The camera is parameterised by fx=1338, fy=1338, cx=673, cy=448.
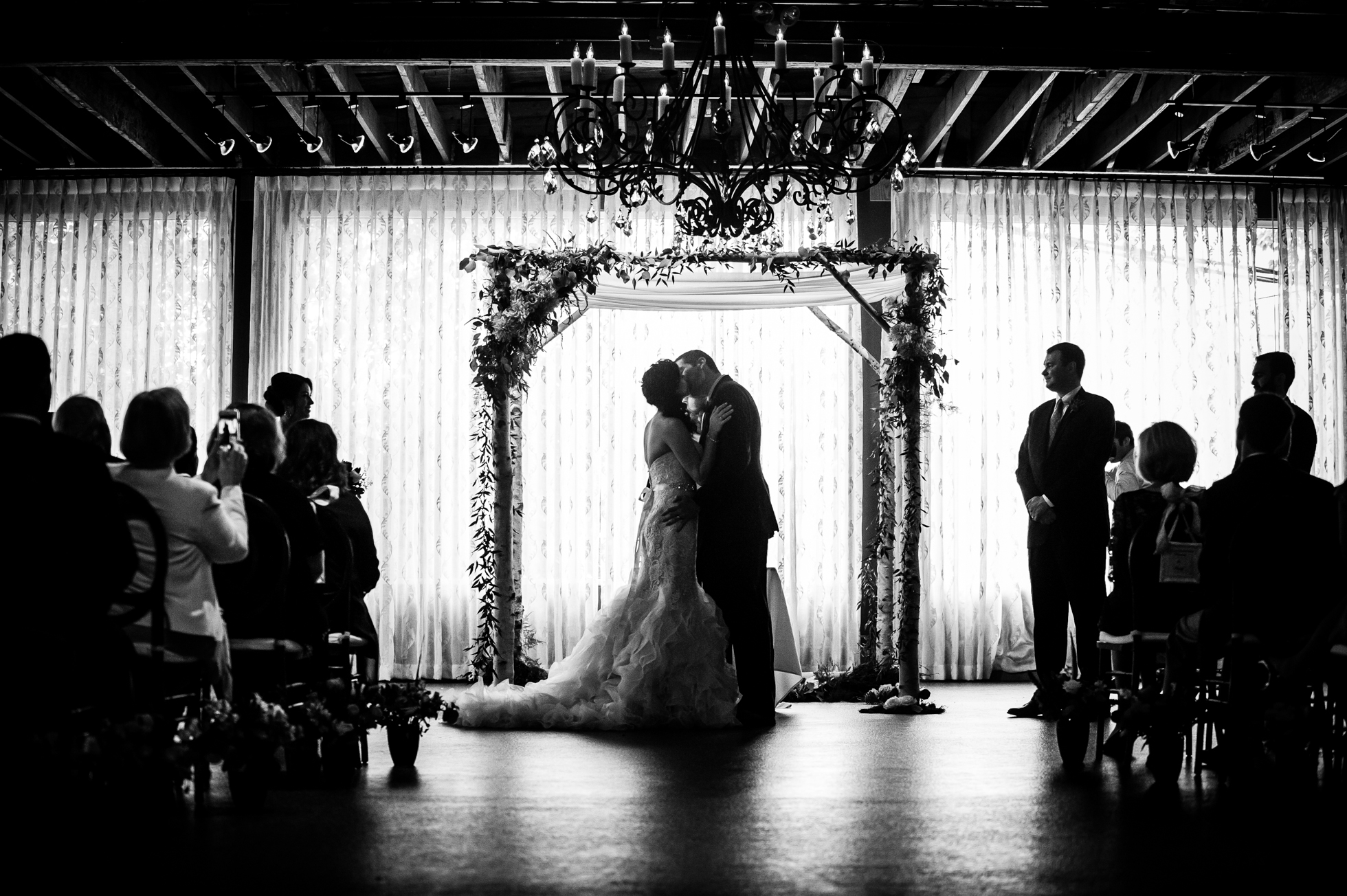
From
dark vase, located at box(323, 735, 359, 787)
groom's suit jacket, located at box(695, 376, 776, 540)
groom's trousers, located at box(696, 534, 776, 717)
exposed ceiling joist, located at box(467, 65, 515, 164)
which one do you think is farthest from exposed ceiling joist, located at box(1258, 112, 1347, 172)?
dark vase, located at box(323, 735, 359, 787)

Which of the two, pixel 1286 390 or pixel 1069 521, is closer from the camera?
pixel 1286 390

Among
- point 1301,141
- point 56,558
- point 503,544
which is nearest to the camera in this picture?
point 56,558

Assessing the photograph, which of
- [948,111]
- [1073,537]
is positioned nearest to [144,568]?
[1073,537]

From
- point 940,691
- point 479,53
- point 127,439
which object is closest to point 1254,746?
point 127,439

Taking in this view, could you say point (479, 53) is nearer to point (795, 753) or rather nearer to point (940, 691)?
point (795, 753)

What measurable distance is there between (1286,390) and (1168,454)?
1956 millimetres

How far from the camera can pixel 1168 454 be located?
459 cm

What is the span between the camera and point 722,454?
6.33 meters

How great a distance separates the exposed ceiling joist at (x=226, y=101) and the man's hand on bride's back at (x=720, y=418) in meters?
3.19

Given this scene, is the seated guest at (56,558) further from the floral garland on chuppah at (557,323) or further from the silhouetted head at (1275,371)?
the silhouetted head at (1275,371)

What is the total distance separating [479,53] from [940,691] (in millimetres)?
4542

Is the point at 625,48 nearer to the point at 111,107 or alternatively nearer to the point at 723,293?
the point at 723,293

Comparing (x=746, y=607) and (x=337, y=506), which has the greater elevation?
(x=337, y=506)

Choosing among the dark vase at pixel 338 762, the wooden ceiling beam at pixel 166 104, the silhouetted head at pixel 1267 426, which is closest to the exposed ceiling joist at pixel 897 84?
the silhouetted head at pixel 1267 426
